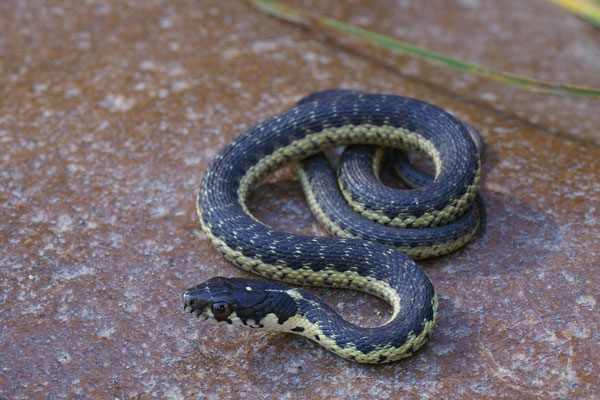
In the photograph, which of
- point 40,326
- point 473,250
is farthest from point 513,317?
point 40,326

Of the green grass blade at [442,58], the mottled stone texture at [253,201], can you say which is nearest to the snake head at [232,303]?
the mottled stone texture at [253,201]

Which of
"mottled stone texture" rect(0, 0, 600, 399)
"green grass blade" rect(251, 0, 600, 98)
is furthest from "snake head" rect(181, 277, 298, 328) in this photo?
"green grass blade" rect(251, 0, 600, 98)

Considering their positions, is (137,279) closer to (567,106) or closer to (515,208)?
(515,208)

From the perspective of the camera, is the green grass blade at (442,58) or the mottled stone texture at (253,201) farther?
the green grass blade at (442,58)

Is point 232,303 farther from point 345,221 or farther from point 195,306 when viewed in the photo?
point 345,221

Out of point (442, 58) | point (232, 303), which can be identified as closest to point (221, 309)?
point (232, 303)

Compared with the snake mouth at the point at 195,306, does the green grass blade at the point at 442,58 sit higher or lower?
higher

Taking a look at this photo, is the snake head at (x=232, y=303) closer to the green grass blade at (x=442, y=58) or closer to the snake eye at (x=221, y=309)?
the snake eye at (x=221, y=309)

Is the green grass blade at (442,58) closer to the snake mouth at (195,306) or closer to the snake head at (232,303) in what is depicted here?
the snake head at (232,303)
